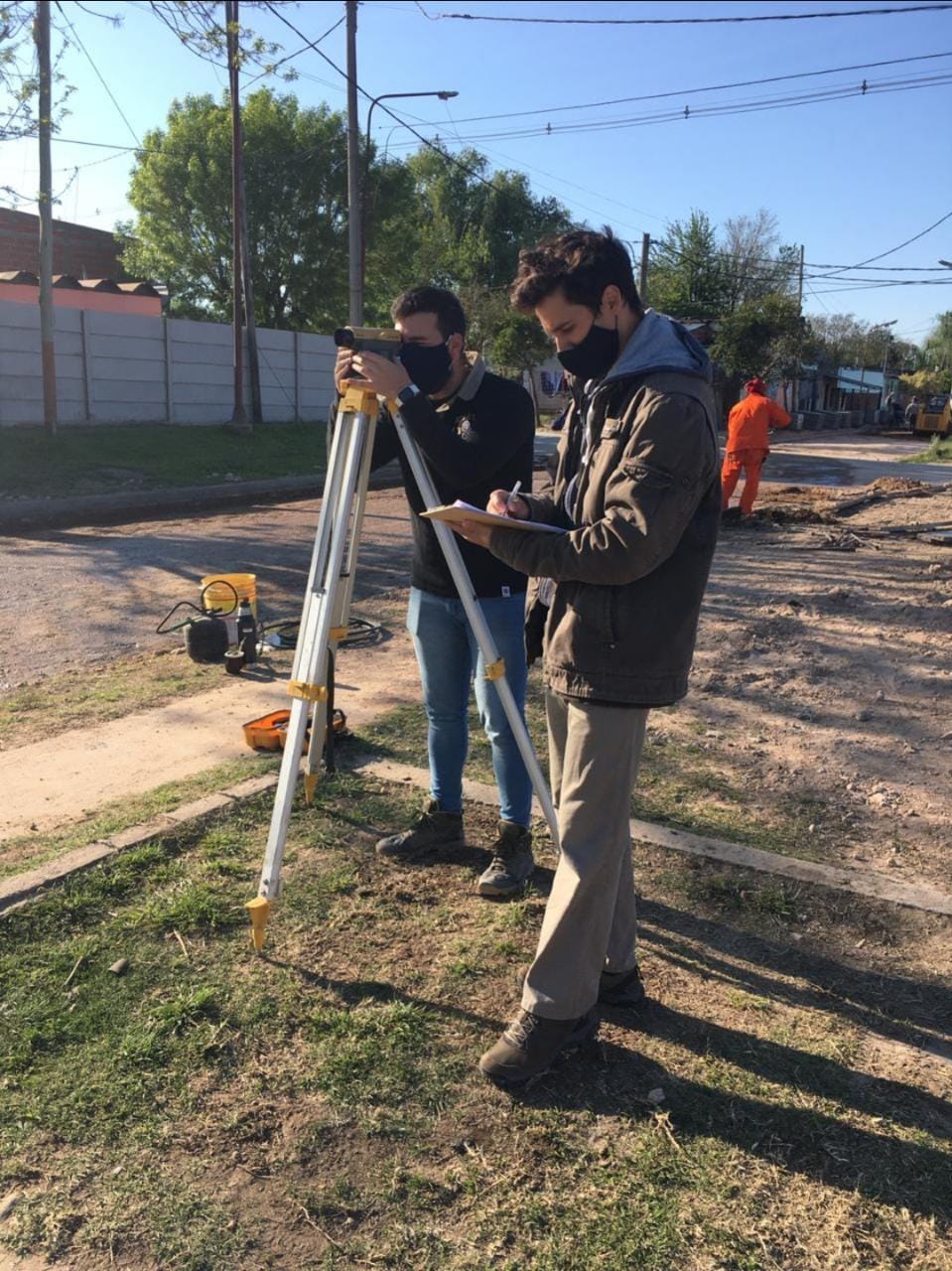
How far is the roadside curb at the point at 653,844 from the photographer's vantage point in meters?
3.48

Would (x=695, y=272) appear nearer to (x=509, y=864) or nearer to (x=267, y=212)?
(x=267, y=212)

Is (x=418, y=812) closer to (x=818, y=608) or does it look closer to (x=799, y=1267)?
(x=799, y=1267)

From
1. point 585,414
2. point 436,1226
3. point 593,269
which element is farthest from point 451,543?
point 436,1226

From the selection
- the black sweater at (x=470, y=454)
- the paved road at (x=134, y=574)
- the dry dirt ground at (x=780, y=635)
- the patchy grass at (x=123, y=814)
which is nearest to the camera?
the black sweater at (x=470, y=454)

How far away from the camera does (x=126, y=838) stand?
12.5ft

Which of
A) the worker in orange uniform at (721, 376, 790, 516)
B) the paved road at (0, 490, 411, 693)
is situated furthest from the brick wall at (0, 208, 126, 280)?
the worker in orange uniform at (721, 376, 790, 516)

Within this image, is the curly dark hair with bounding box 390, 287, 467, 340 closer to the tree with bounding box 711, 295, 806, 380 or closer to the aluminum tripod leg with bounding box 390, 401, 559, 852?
the aluminum tripod leg with bounding box 390, 401, 559, 852

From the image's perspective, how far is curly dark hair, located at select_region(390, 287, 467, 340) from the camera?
3.31m

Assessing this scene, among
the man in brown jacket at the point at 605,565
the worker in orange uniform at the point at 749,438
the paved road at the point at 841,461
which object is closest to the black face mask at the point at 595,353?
the man in brown jacket at the point at 605,565

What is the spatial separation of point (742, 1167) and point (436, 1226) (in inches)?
28.7

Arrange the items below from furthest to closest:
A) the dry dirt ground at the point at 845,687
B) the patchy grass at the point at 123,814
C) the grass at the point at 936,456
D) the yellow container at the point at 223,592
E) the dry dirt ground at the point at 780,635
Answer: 1. the grass at the point at 936,456
2. the yellow container at the point at 223,592
3. the dry dirt ground at the point at 780,635
4. the dry dirt ground at the point at 845,687
5. the patchy grass at the point at 123,814

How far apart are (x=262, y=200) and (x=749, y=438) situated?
27.7 meters

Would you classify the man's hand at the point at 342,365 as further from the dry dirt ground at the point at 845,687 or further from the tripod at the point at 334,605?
the dry dirt ground at the point at 845,687

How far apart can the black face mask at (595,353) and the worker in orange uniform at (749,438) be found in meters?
10.7
